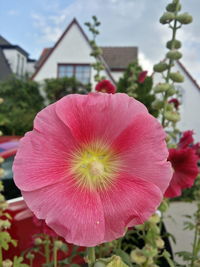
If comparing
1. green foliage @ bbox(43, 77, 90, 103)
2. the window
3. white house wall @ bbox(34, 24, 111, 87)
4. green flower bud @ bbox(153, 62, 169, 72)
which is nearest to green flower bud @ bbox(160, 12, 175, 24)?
green flower bud @ bbox(153, 62, 169, 72)

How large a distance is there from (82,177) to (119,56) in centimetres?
1995

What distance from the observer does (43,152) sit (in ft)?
1.70

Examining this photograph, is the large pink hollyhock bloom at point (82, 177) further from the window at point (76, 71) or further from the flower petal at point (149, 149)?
the window at point (76, 71)

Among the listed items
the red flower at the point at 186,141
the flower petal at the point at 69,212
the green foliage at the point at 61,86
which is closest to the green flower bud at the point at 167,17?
the red flower at the point at 186,141

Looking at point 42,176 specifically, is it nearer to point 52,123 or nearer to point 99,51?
point 52,123

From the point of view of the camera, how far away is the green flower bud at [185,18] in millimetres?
984

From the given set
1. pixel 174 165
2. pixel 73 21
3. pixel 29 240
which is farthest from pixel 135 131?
pixel 73 21

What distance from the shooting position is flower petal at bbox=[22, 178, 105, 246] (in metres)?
0.49

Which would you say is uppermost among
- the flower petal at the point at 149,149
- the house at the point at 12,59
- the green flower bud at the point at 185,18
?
the house at the point at 12,59

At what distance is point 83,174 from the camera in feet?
1.86

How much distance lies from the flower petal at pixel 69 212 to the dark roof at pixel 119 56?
60.6 feet

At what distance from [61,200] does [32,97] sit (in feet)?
55.8

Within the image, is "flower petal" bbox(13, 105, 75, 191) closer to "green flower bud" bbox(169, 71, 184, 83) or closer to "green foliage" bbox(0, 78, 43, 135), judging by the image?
"green flower bud" bbox(169, 71, 184, 83)

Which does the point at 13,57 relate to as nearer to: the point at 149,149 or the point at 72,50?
the point at 72,50
